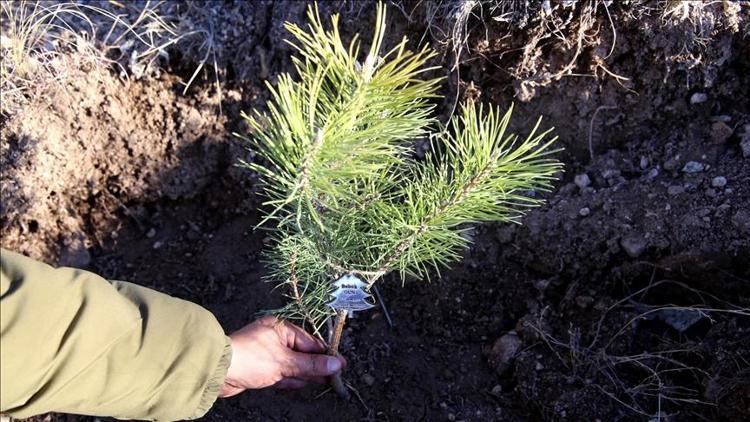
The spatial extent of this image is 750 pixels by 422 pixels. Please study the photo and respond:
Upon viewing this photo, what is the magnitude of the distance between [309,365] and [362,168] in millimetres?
607

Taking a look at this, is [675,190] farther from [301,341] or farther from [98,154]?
[98,154]

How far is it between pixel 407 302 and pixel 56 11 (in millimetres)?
1475

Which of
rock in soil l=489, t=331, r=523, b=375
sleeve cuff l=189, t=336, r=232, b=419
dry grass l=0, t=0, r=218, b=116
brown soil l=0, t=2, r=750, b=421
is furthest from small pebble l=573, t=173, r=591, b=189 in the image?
dry grass l=0, t=0, r=218, b=116

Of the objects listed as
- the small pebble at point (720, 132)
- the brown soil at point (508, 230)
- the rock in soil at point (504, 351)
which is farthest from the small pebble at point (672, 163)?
the rock in soil at point (504, 351)

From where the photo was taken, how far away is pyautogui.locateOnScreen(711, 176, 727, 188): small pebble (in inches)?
72.8

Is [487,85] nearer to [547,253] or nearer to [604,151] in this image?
[604,151]

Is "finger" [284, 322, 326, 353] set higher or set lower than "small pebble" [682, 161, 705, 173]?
lower

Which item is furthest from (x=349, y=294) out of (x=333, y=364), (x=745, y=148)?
(x=745, y=148)

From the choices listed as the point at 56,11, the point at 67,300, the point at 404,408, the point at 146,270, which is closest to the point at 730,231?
the point at 404,408

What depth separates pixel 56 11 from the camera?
7.43ft

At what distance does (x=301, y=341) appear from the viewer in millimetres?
1780

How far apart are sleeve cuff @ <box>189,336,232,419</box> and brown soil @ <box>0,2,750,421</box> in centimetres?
44

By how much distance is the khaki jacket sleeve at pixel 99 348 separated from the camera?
1263mm

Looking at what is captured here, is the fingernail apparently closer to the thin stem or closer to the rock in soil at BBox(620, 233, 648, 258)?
the thin stem
